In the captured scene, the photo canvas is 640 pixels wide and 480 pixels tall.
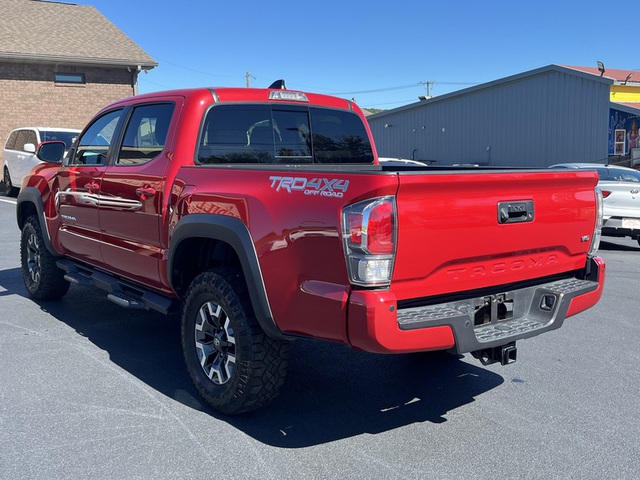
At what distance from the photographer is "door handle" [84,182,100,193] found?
541 cm

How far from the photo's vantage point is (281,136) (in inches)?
199

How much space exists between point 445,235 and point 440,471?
1209 millimetres

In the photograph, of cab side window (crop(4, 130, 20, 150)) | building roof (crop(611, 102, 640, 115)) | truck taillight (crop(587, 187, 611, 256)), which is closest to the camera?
truck taillight (crop(587, 187, 611, 256))

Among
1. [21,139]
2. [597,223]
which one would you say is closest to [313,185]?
[597,223]

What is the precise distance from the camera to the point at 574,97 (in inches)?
1060

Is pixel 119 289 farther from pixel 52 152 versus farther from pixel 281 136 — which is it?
pixel 52 152

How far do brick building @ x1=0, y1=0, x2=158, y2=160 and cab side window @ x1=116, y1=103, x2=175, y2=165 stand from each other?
2224cm

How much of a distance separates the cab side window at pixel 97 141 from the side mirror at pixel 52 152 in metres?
0.35

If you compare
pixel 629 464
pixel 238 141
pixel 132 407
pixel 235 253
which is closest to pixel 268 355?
pixel 235 253

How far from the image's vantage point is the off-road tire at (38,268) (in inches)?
262

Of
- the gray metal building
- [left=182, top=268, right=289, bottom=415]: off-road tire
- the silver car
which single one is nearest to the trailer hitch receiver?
[left=182, top=268, right=289, bottom=415]: off-road tire

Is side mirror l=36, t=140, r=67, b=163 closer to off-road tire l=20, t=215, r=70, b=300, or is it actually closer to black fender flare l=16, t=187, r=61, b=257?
black fender flare l=16, t=187, r=61, b=257

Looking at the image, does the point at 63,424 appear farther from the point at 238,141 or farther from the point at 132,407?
the point at 238,141

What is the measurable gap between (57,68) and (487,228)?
2571cm
